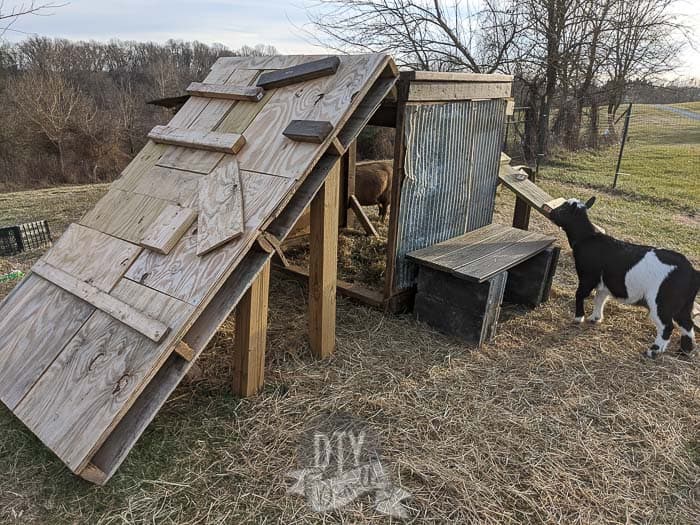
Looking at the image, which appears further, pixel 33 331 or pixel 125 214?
pixel 125 214

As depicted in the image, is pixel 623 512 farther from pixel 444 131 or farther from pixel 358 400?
pixel 444 131

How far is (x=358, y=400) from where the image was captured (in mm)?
2988

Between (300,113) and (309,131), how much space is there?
331 mm

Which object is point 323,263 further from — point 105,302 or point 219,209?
point 105,302

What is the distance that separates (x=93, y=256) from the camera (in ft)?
9.64

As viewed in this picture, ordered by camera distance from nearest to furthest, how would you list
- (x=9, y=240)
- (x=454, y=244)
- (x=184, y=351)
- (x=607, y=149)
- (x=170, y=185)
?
(x=184, y=351) → (x=170, y=185) → (x=454, y=244) → (x=9, y=240) → (x=607, y=149)

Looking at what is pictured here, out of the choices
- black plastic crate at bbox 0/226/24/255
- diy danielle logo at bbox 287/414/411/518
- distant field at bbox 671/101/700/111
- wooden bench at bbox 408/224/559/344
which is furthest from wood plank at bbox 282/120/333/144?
distant field at bbox 671/101/700/111

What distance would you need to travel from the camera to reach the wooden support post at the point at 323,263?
9.98 ft

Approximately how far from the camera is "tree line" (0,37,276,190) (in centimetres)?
1555

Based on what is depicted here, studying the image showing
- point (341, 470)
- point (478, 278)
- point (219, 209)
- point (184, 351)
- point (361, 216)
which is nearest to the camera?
point (184, 351)

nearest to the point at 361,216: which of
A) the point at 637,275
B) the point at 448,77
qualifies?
the point at 448,77

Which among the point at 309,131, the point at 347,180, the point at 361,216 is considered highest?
the point at 309,131

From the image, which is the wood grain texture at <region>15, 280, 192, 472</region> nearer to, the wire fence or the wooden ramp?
the wooden ramp

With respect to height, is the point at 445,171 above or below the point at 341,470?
above
